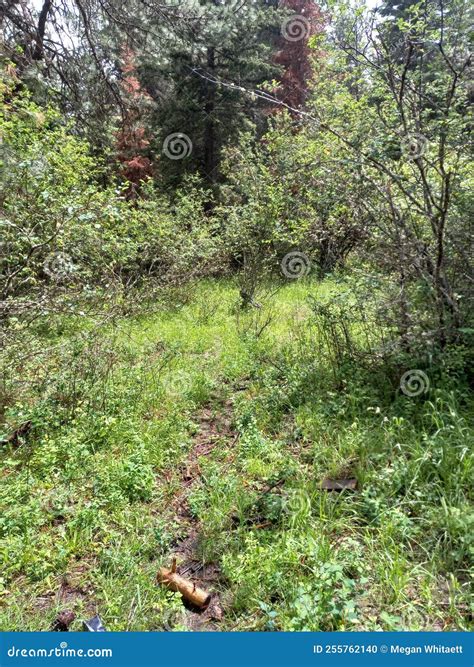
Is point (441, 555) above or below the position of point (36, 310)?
below

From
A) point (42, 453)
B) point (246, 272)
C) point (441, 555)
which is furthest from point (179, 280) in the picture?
point (441, 555)

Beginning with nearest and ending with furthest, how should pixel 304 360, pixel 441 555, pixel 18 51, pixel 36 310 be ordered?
pixel 441 555 → pixel 36 310 → pixel 304 360 → pixel 18 51

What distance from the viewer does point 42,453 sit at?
241 centimetres

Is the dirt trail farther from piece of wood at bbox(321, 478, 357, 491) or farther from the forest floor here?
piece of wood at bbox(321, 478, 357, 491)

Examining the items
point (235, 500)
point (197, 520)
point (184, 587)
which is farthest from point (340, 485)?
point (184, 587)

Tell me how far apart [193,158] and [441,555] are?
11.6 m

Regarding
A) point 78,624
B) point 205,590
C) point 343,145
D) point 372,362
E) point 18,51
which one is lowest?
point 78,624

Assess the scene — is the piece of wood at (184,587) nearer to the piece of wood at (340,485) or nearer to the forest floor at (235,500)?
the forest floor at (235,500)

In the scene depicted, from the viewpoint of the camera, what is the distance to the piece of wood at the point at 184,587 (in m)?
1.63

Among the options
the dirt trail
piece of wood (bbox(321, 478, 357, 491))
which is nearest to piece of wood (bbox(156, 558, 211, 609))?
the dirt trail

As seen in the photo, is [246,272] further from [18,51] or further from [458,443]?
[458,443]

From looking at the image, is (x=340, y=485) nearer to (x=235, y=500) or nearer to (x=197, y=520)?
(x=235, y=500)

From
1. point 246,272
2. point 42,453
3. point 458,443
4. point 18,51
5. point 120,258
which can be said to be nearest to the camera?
point 458,443

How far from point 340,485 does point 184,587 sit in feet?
3.31
